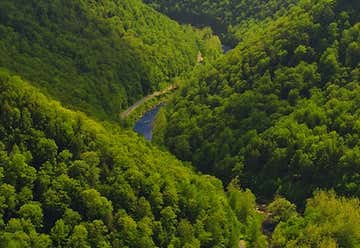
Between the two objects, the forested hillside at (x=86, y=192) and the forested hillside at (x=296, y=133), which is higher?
the forested hillside at (x=296, y=133)

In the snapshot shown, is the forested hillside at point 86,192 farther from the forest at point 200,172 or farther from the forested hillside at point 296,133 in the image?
the forested hillside at point 296,133

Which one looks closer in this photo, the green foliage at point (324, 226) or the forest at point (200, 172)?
the forest at point (200, 172)

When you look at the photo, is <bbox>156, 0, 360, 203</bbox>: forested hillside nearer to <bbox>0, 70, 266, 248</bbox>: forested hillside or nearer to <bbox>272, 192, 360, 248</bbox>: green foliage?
<bbox>272, 192, 360, 248</bbox>: green foliage

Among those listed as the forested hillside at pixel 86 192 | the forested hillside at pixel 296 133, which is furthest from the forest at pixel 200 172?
the forested hillside at pixel 296 133

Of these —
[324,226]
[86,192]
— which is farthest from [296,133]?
[86,192]

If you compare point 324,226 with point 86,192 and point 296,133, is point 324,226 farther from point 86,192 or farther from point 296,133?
point 86,192

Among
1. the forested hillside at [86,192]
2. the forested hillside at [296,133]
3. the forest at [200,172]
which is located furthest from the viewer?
the forested hillside at [296,133]

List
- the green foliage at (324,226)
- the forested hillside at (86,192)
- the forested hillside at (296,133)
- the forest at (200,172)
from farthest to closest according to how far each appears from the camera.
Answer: the forested hillside at (296,133) → the green foliage at (324,226) → the forest at (200,172) → the forested hillside at (86,192)

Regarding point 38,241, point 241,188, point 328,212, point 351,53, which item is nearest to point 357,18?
point 351,53

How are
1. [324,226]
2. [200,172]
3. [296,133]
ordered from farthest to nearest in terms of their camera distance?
[200,172], [296,133], [324,226]

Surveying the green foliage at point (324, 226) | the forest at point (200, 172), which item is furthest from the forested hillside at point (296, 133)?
the green foliage at point (324, 226)
